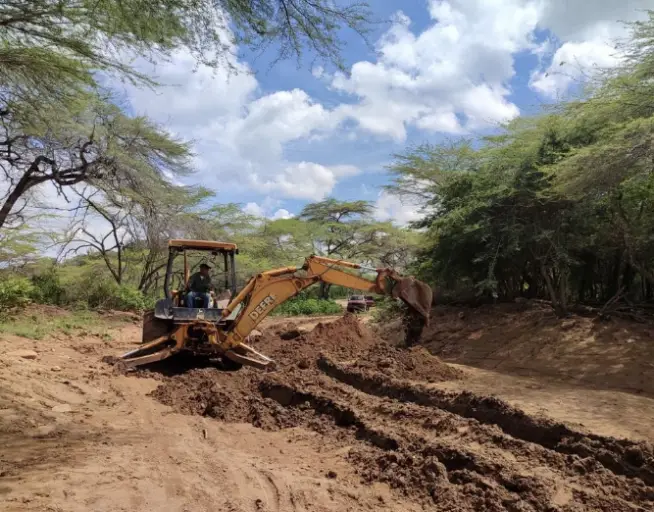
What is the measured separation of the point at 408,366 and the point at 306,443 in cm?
375

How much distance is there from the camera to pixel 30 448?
4953 mm

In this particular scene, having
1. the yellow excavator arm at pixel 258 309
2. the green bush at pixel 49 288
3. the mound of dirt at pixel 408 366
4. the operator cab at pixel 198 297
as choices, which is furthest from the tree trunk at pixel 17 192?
the mound of dirt at pixel 408 366

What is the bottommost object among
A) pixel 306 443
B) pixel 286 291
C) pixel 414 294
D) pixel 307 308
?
pixel 306 443

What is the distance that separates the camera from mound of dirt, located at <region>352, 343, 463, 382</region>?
894 cm

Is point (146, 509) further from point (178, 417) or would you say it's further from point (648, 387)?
point (648, 387)

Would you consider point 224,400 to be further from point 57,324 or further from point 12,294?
point 12,294

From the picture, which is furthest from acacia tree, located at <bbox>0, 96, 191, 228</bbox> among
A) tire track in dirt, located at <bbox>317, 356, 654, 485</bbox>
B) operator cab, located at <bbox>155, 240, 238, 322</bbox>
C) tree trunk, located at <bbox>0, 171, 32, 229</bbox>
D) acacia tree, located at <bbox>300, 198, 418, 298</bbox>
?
acacia tree, located at <bbox>300, 198, 418, 298</bbox>

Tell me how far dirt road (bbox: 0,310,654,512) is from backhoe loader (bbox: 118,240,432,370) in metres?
0.44

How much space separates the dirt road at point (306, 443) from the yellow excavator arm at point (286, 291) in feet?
2.00

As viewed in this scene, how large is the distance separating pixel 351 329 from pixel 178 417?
639 cm

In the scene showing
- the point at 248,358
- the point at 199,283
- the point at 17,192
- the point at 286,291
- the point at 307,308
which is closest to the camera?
the point at 248,358

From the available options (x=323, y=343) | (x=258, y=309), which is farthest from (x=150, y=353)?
(x=323, y=343)

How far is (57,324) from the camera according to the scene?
1448cm

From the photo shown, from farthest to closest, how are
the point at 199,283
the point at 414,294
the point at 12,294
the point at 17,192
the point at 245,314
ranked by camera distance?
the point at 17,192 → the point at 12,294 → the point at 199,283 → the point at 414,294 → the point at 245,314
